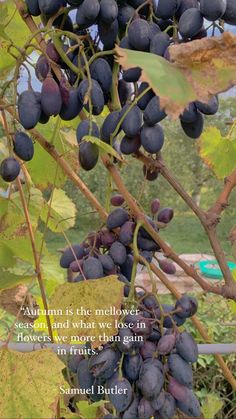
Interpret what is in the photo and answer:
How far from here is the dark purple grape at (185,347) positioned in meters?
0.62

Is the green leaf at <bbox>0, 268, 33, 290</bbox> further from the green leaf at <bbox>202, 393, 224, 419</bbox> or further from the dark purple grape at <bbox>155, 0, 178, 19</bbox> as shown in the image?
the green leaf at <bbox>202, 393, 224, 419</bbox>

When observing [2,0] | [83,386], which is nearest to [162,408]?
[83,386]

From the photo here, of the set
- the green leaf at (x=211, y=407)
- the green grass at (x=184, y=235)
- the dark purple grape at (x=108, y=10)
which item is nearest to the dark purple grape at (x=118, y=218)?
the dark purple grape at (x=108, y=10)

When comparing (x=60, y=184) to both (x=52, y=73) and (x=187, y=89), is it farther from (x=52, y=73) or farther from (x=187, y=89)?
(x=187, y=89)

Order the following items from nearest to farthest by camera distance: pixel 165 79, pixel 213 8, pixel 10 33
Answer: pixel 165 79
pixel 213 8
pixel 10 33

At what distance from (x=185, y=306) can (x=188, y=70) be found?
29 centimetres

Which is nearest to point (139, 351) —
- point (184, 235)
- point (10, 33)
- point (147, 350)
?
point (147, 350)

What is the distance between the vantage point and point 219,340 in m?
2.78

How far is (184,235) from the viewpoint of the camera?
10.3 metres

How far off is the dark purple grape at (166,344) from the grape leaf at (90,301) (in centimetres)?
5

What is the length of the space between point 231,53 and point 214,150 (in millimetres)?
580

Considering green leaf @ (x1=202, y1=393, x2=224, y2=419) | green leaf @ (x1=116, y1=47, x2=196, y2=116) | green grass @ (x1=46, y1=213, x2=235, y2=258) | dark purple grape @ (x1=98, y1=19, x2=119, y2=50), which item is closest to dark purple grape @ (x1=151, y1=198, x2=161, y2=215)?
dark purple grape @ (x1=98, y1=19, x2=119, y2=50)

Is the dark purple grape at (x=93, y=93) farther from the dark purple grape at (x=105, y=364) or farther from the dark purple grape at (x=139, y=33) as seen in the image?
the dark purple grape at (x=105, y=364)

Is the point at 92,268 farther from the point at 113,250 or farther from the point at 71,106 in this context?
the point at 71,106
